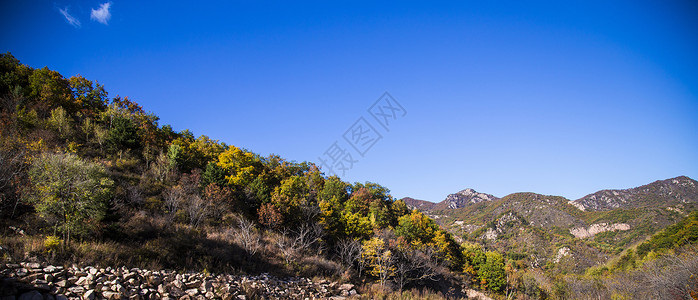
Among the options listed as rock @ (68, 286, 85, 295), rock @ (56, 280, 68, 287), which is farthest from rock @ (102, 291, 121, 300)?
rock @ (56, 280, 68, 287)

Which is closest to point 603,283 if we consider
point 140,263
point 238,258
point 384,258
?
point 384,258

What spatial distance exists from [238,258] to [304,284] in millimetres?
4203

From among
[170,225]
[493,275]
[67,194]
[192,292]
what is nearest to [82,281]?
[192,292]

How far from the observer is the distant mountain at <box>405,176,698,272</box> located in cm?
9556

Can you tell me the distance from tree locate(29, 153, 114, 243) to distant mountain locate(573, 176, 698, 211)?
184500mm

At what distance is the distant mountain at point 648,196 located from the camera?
133 meters

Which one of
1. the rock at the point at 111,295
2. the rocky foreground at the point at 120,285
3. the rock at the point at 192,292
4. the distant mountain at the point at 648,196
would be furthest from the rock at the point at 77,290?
the distant mountain at the point at 648,196

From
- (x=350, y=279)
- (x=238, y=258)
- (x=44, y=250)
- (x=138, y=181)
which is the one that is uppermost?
(x=138, y=181)

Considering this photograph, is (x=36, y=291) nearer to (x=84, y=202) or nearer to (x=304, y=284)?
(x=84, y=202)

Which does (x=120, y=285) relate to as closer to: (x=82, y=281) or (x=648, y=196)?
(x=82, y=281)

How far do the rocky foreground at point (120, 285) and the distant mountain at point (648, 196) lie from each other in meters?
179

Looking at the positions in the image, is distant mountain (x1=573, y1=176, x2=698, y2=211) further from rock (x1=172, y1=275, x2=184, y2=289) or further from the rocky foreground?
rock (x1=172, y1=275, x2=184, y2=289)

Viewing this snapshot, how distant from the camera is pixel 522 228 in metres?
137

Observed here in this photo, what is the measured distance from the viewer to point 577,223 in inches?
5153
